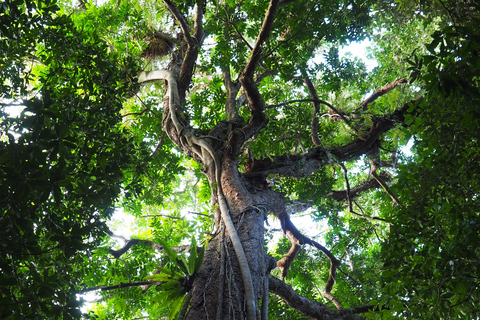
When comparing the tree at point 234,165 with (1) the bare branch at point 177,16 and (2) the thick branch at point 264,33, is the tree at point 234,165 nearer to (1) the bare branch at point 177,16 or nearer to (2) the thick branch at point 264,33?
(2) the thick branch at point 264,33

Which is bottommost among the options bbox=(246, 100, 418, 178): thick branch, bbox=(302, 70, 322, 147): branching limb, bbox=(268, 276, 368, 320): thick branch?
bbox=(268, 276, 368, 320): thick branch

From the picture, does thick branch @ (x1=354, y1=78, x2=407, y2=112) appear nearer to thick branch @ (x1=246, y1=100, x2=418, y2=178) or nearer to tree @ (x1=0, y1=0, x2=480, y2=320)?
tree @ (x1=0, y1=0, x2=480, y2=320)

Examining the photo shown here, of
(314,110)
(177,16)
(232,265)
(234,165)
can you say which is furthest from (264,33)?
(314,110)

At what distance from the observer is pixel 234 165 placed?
4.16m

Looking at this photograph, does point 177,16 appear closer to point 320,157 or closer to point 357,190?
point 320,157

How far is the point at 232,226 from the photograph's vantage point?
2.96m

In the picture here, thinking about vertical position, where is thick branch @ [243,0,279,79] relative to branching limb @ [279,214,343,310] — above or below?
above

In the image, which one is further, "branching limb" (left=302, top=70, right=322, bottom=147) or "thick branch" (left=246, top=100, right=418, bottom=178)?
"branching limb" (left=302, top=70, right=322, bottom=147)

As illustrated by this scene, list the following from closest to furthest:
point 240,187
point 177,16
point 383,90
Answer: point 240,187, point 177,16, point 383,90

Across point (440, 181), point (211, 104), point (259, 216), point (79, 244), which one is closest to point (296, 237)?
point (259, 216)

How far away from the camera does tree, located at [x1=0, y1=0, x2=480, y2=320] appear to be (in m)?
2.01

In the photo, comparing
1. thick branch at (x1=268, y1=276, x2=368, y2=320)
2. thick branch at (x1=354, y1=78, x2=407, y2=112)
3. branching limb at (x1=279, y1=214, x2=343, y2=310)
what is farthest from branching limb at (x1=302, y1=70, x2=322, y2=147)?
thick branch at (x1=268, y1=276, x2=368, y2=320)

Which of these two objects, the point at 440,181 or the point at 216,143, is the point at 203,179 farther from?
the point at 440,181

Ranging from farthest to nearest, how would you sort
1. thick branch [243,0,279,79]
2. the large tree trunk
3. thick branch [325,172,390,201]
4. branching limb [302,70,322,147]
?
thick branch [325,172,390,201], branching limb [302,70,322,147], thick branch [243,0,279,79], the large tree trunk
